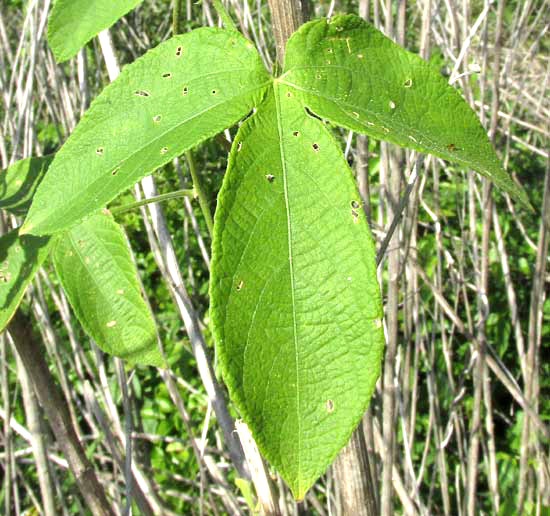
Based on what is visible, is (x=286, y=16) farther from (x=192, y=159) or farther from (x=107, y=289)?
(x=107, y=289)

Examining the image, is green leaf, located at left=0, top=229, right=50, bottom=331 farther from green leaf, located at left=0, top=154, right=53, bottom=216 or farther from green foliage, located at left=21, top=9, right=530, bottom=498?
green foliage, located at left=21, top=9, right=530, bottom=498

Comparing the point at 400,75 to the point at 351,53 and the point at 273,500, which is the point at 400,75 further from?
the point at 273,500

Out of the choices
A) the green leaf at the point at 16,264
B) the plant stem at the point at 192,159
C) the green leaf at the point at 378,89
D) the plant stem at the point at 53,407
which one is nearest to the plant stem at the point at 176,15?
the plant stem at the point at 192,159

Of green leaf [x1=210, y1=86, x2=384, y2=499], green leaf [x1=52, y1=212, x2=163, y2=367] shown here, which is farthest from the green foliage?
green leaf [x1=52, y1=212, x2=163, y2=367]

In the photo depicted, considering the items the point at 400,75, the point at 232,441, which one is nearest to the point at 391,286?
the point at 232,441

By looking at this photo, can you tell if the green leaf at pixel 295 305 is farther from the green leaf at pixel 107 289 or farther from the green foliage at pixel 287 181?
the green leaf at pixel 107 289

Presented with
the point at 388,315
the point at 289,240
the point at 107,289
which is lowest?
the point at 388,315

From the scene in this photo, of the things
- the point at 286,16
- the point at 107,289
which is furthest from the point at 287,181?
the point at 107,289
